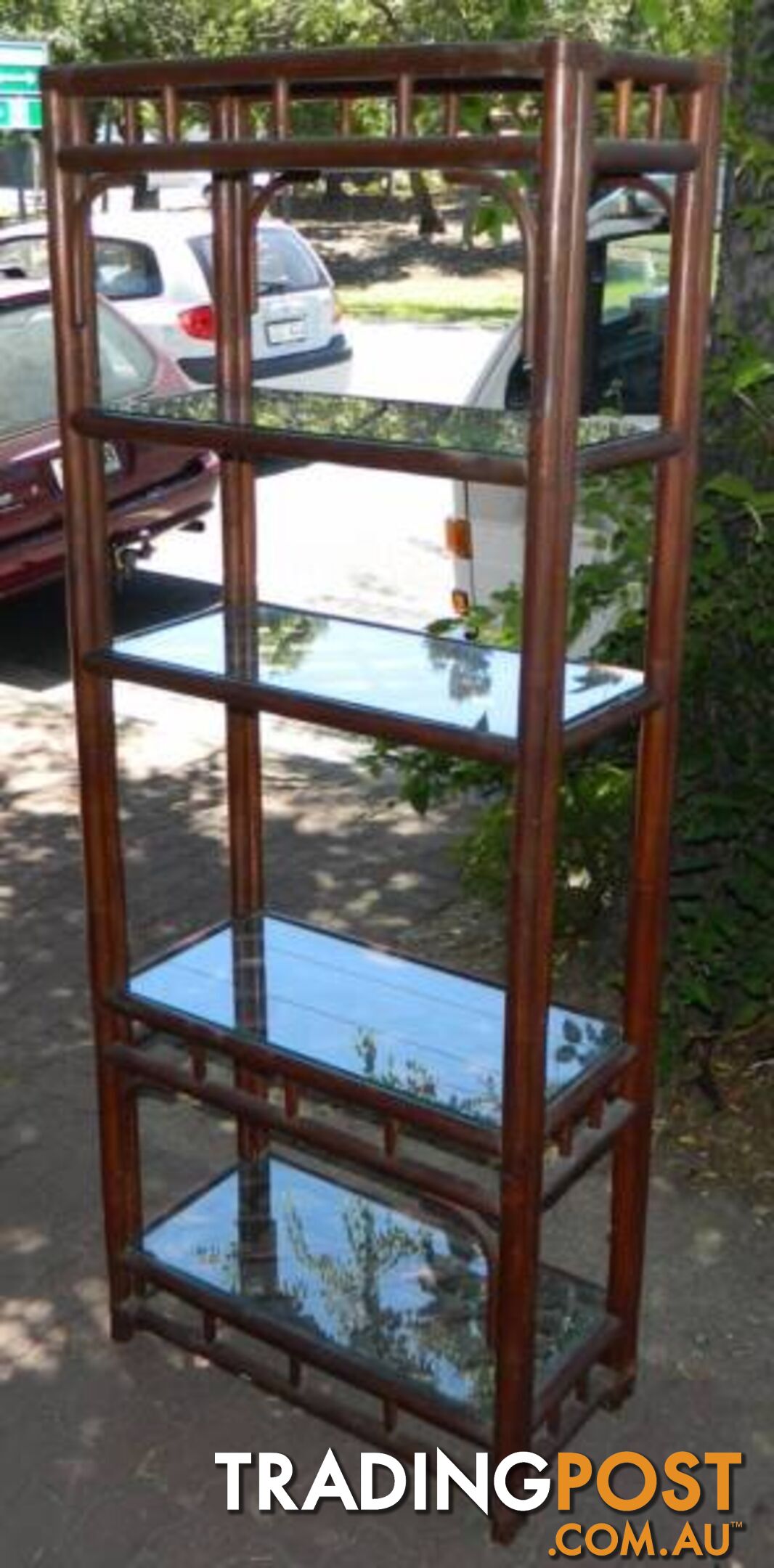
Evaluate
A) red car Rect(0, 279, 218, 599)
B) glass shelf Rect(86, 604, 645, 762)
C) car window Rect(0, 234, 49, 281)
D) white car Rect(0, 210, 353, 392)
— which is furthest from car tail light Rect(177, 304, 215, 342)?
glass shelf Rect(86, 604, 645, 762)

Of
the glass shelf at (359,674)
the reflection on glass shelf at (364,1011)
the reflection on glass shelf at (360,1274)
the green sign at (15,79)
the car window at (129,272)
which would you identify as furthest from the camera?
the green sign at (15,79)

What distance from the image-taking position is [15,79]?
16.8 m

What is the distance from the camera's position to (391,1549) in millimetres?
2943

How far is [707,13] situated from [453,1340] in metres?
3.58

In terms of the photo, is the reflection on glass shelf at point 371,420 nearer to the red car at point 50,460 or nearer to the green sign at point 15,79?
the red car at point 50,460

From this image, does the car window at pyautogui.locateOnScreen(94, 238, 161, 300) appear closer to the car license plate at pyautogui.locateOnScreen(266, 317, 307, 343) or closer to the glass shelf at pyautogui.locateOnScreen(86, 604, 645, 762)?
the car license plate at pyautogui.locateOnScreen(266, 317, 307, 343)

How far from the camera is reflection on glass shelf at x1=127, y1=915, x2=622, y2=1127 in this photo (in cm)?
294

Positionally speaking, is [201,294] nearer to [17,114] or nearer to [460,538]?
[460,538]

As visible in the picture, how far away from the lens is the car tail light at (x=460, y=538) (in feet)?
19.9

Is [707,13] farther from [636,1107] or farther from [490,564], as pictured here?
[636,1107]

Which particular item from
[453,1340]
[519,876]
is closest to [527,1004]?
[519,876]

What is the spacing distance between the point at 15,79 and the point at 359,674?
1581 centimetres

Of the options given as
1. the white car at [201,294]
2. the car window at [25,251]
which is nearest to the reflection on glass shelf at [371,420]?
the white car at [201,294]

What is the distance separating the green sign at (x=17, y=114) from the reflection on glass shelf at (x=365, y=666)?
14889 mm
